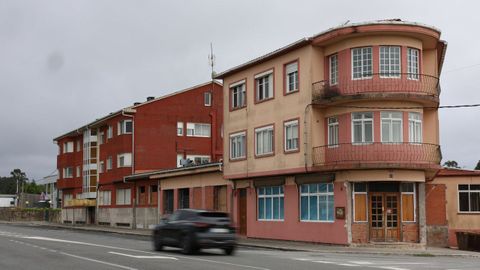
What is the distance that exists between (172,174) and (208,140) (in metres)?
10.7

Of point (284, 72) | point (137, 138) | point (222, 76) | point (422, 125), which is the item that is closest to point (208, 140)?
point (137, 138)

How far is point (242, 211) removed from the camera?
4034 cm

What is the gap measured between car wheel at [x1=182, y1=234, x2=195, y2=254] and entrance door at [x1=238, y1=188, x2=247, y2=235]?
17.1m

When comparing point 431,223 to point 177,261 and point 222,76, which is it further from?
point 177,261

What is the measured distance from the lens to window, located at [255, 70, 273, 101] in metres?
36.7

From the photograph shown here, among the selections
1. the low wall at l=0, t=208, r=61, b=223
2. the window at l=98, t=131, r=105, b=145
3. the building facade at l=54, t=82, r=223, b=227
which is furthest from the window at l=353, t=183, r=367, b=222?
the low wall at l=0, t=208, r=61, b=223

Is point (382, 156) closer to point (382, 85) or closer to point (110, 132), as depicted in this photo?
point (382, 85)

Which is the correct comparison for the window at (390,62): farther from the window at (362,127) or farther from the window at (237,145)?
the window at (237,145)

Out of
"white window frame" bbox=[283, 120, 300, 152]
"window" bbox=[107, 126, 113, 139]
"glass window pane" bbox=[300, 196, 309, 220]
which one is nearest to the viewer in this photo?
"white window frame" bbox=[283, 120, 300, 152]

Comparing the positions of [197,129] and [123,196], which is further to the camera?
[197,129]

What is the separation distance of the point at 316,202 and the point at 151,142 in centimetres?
2531

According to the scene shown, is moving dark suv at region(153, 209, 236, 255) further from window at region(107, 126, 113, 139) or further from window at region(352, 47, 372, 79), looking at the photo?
window at region(107, 126, 113, 139)

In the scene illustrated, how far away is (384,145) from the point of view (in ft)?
101

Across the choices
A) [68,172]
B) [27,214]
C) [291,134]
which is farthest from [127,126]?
[27,214]
